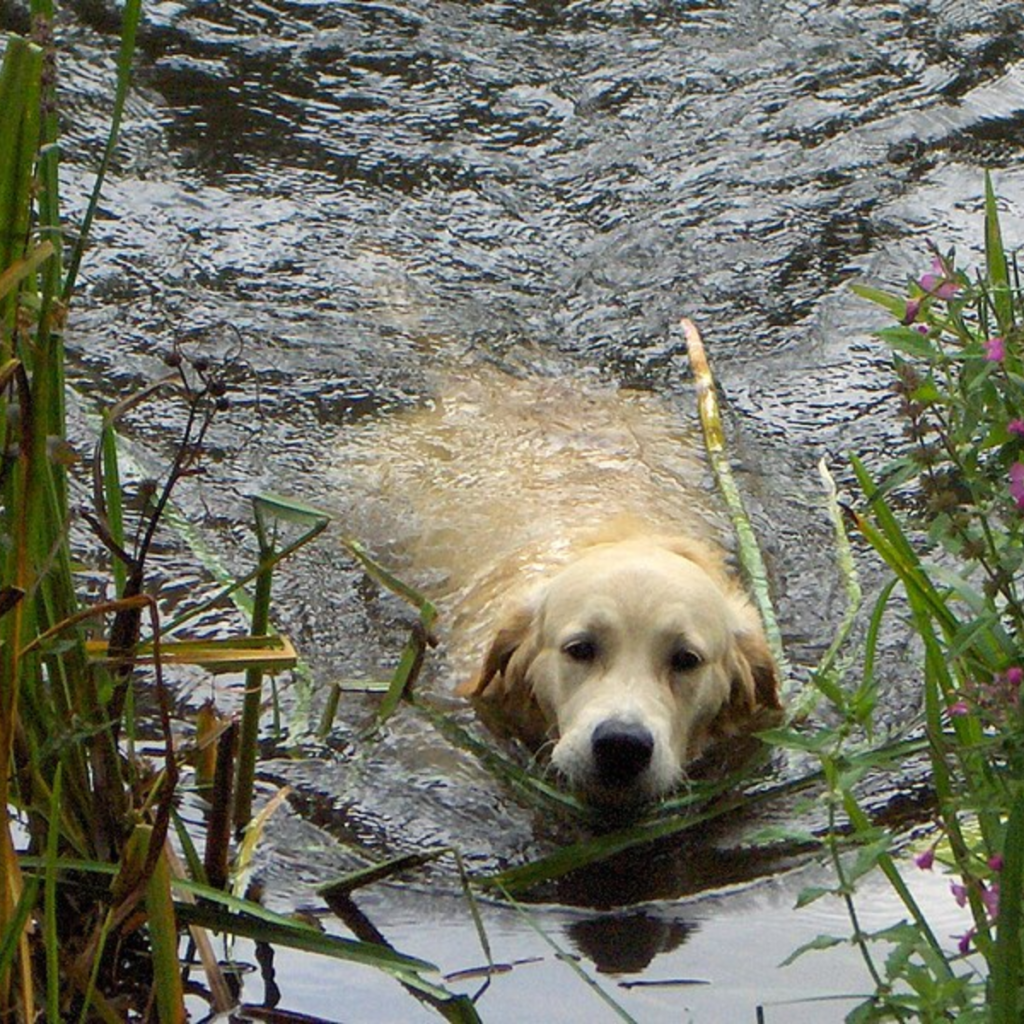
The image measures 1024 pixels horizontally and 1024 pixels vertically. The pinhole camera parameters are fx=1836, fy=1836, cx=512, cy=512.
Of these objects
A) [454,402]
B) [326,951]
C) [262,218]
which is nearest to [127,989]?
[326,951]

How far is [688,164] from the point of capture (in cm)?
741

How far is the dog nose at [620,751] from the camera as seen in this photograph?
13.3 feet

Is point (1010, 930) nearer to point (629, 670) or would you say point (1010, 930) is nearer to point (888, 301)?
point (888, 301)

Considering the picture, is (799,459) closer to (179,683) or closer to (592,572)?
(592,572)

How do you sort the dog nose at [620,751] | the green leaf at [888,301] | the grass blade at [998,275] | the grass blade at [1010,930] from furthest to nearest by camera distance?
1. the dog nose at [620,751]
2. the green leaf at [888,301]
3. the grass blade at [998,275]
4. the grass blade at [1010,930]

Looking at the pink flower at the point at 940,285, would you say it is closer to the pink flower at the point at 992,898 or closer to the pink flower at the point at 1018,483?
the pink flower at the point at 1018,483

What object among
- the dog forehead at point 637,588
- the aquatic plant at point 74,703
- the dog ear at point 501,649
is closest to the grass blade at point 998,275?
the aquatic plant at point 74,703

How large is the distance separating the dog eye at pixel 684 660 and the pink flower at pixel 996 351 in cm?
233

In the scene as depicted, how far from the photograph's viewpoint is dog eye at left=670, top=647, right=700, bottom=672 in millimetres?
4457

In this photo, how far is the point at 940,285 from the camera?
2332 mm

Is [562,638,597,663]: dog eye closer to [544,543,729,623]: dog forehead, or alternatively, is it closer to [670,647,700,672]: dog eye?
[544,543,729,623]: dog forehead

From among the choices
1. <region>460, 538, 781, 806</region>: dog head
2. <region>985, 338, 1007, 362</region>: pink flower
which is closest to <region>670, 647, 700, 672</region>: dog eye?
<region>460, 538, 781, 806</region>: dog head

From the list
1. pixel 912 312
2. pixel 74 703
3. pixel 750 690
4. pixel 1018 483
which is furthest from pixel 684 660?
pixel 1018 483

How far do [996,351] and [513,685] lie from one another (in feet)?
8.89
